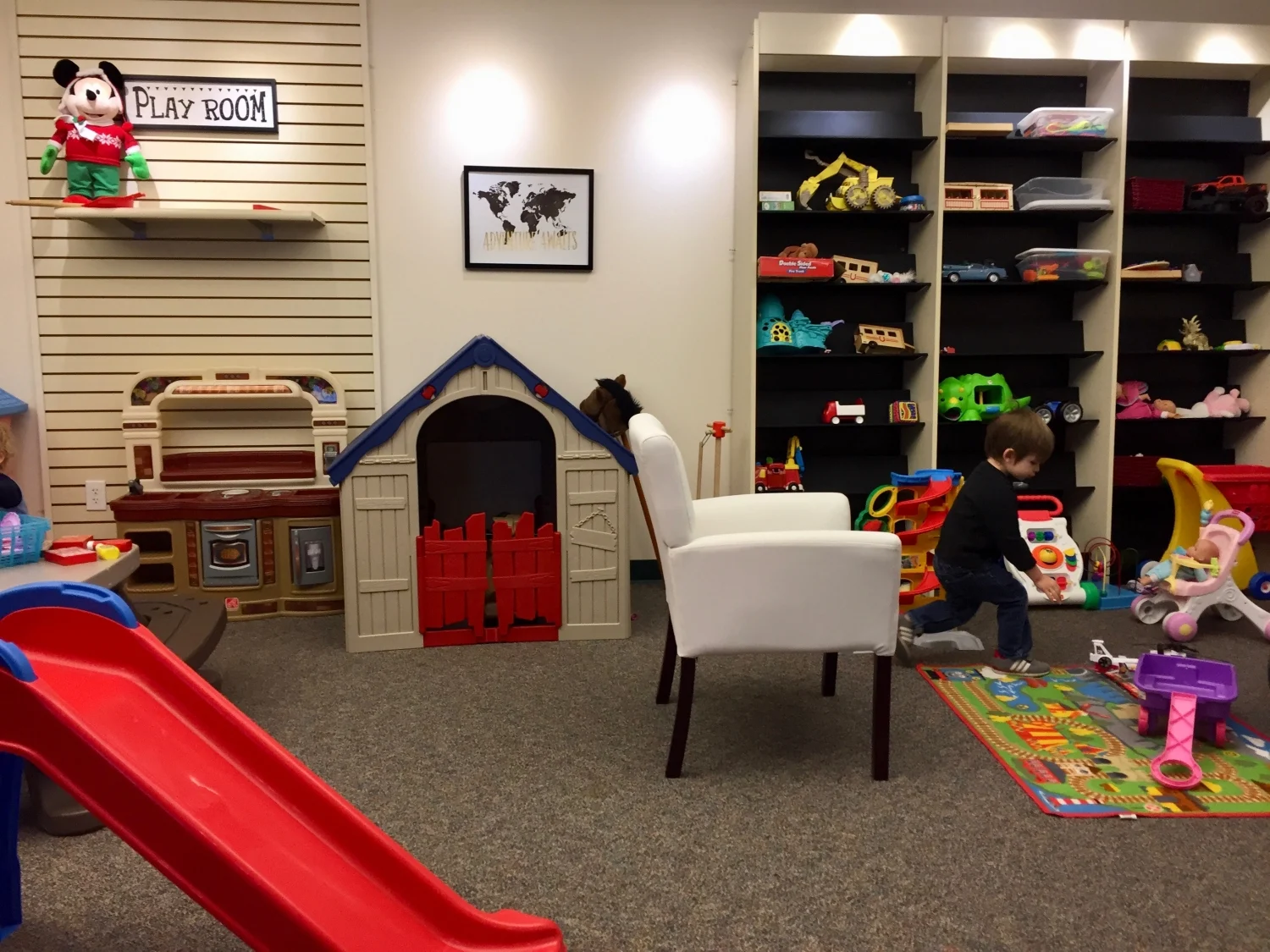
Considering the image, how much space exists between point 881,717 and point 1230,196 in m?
3.46

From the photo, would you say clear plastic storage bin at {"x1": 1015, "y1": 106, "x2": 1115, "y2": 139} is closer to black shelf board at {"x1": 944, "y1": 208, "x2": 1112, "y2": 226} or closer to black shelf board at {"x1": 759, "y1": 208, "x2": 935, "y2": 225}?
black shelf board at {"x1": 944, "y1": 208, "x2": 1112, "y2": 226}

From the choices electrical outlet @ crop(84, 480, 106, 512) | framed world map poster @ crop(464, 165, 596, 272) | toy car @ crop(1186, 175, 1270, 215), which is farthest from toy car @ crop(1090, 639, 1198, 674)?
electrical outlet @ crop(84, 480, 106, 512)

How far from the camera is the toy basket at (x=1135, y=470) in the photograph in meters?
4.28

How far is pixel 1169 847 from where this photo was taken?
1.98 m

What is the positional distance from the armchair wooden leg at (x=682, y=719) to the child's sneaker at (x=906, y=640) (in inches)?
48.3

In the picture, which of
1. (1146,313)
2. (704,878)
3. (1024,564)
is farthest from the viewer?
(1146,313)

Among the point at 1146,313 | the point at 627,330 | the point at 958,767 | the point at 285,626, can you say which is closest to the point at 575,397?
the point at 627,330

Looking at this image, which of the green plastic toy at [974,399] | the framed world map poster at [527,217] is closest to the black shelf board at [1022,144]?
the green plastic toy at [974,399]

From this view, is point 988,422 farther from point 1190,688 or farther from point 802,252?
point 1190,688

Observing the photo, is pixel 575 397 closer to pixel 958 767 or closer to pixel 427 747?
pixel 427 747

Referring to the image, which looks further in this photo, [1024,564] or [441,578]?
[441,578]

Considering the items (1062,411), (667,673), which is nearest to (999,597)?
(667,673)

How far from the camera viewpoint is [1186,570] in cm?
349

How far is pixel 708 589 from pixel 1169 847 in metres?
1.18
